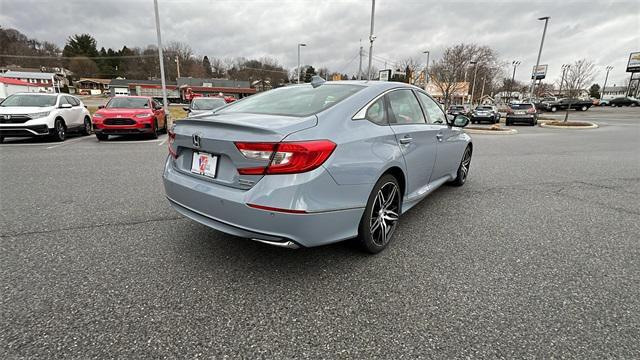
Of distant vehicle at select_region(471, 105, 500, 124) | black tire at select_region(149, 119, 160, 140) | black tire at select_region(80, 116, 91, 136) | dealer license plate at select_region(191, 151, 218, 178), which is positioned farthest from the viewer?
distant vehicle at select_region(471, 105, 500, 124)

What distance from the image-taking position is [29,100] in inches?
391

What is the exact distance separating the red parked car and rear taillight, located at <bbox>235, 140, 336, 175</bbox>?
9697 mm

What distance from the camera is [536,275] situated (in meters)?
2.65

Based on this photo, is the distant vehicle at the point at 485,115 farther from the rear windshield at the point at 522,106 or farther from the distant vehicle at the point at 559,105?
the distant vehicle at the point at 559,105

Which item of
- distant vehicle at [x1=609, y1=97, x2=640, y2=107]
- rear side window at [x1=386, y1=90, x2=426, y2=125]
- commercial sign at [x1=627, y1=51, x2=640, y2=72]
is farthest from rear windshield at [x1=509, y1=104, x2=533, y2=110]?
distant vehicle at [x1=609, y1=97, x2=640, y2=107]

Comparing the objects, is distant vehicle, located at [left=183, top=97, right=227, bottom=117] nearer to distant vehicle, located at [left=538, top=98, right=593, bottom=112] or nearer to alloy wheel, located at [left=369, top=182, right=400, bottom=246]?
alloy wheel, located at [left=369, top=182, right=400, bottom=246]

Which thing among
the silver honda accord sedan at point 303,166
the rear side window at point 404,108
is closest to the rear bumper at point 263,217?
the silver honda accord sedan at point 303,166

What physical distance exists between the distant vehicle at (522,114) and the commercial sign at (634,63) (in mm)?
46304

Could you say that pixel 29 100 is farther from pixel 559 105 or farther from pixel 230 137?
pixel 559 105

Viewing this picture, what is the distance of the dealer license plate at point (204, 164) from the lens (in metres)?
2.38

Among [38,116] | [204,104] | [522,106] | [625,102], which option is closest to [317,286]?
[38,116]

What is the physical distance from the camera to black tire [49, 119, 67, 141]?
31.7 feet

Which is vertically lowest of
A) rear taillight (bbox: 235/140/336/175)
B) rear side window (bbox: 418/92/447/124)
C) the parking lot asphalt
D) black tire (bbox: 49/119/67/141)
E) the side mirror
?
the parking lot asphalt

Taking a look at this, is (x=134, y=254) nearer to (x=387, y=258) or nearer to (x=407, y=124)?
(x=387, y=258)
